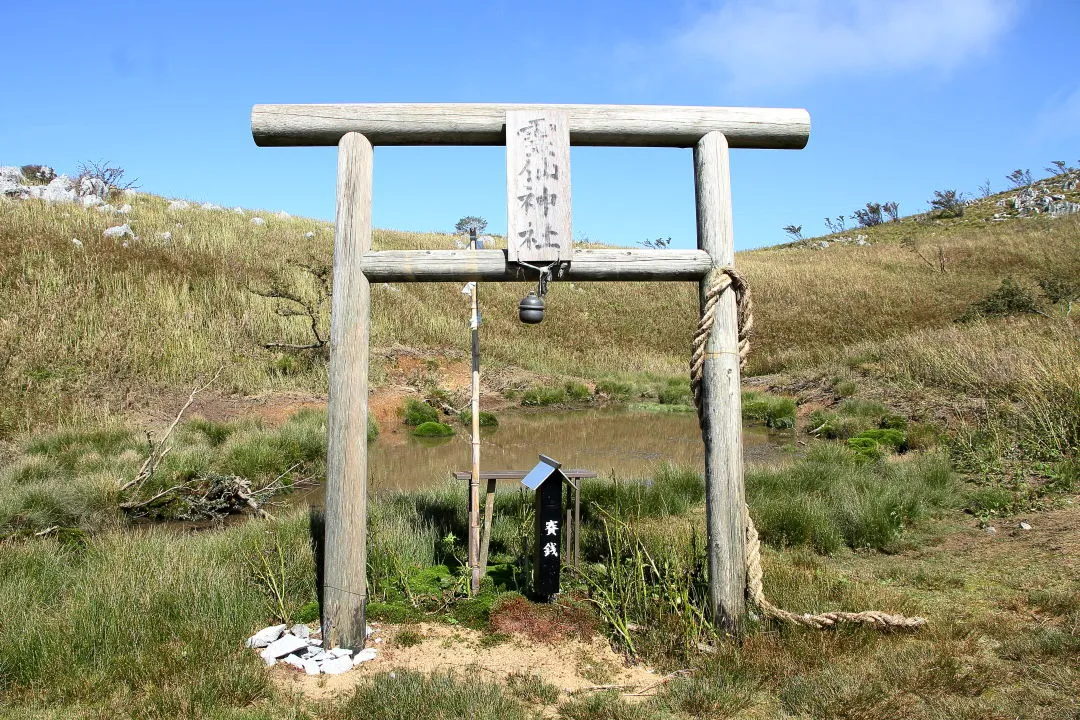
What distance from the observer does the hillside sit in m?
14.4

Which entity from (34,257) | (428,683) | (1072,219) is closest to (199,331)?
(34,257)

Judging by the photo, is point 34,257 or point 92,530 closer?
point 92,530

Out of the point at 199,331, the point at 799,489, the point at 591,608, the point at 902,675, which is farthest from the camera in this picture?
the point at 199,331

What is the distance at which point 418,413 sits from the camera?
16.9 meters

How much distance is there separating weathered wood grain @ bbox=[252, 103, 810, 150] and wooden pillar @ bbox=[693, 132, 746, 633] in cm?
28

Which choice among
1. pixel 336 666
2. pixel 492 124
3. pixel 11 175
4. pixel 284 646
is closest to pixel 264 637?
pixel 284 646

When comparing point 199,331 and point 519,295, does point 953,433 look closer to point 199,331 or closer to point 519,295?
point 199,331

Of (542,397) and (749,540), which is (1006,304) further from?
(749,540)

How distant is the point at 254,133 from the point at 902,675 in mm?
4726

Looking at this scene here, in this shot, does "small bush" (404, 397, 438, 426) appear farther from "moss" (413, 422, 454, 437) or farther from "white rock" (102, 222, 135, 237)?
"white rock" (102, 222, 135, 237)

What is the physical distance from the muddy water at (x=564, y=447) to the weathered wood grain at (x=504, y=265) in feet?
18.6

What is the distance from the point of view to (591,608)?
202 inches

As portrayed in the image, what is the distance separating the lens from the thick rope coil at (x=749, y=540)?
4.38 meters

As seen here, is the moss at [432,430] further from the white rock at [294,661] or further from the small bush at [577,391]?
the white rock at [294,661]
